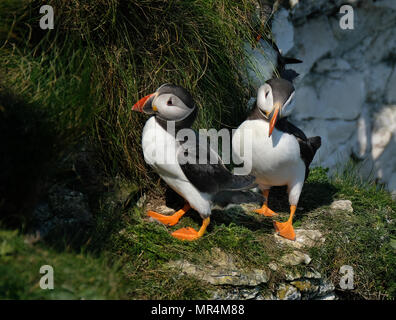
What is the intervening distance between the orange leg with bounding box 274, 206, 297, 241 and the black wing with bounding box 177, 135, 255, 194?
57 centimetres

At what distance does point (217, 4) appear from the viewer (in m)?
4.61

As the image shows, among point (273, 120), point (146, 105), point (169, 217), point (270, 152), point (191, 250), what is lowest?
point (191, 250)

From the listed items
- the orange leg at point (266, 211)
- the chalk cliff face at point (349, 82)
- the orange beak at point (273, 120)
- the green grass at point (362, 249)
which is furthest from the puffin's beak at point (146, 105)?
the chalk cliff face at point (349, 82)

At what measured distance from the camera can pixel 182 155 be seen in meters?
3.71

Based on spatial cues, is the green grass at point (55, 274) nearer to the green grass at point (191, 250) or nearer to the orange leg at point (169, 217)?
the green grass at point (191, 250)

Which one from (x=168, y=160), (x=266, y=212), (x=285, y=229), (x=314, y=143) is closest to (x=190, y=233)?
(x=168, y=160)

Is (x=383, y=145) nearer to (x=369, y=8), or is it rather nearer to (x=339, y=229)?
(x=369, y=8)

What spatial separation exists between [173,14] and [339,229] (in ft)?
8.04

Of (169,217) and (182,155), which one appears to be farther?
(169,217)

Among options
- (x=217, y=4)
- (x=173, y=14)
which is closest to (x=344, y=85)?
(x=217, y=4)

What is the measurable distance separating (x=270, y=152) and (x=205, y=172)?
0.61m

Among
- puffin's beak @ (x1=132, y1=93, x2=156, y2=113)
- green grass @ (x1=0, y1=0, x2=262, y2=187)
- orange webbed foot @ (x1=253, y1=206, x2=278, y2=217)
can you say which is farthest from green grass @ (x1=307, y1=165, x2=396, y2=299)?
puffin's beak @ (x1=132, y1=93, x2=156, y2=113)

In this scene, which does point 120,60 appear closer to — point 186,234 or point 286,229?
point 186,234

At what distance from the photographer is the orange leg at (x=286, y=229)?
4.09m
